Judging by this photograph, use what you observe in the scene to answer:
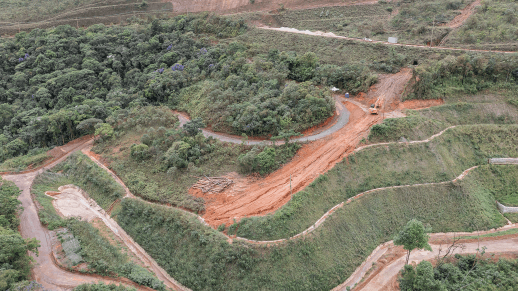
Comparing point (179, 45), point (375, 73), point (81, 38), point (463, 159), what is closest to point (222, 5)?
point (179, 45)

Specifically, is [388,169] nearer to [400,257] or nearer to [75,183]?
[400,257]

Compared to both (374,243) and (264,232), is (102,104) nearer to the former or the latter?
(264,232)

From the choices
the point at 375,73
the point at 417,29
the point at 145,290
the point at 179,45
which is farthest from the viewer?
the point at 179,45

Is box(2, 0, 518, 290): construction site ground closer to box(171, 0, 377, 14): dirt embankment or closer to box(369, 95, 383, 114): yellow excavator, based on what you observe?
box(369, 95, 383, 114): yellow excavator

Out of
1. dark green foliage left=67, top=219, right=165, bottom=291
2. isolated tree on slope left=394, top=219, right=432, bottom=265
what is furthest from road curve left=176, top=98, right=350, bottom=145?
dark green foliage left=67, top=219, right=165, bottom=291

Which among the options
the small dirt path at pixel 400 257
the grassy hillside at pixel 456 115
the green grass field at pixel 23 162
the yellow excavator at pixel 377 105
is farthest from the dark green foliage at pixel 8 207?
the yellow excavator at pixel 377 105
